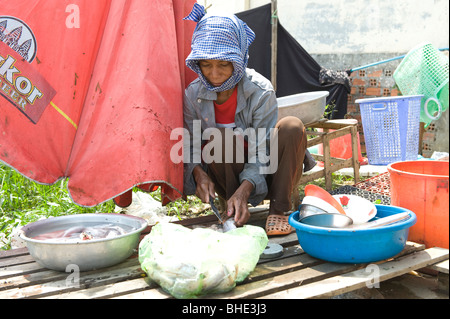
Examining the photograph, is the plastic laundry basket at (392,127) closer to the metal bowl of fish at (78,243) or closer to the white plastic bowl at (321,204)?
the white plastic bowl at (321,204)

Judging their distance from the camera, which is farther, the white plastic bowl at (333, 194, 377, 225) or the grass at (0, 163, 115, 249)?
the grass at (0, 163, 115, 249)

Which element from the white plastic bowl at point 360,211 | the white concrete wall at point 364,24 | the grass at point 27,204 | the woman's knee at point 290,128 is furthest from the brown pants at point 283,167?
the white concrete wall at point 364,24

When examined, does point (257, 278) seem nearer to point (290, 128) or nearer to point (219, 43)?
point (290, 128)

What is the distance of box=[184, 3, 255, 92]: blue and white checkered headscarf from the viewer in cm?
221

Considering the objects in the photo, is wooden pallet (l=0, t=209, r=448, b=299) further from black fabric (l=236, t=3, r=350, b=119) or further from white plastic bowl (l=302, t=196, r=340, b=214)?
black fabric (l=236, t=3, r=350, b=119)

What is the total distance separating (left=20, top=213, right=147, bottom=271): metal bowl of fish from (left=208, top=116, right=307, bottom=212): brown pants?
59 centimetres

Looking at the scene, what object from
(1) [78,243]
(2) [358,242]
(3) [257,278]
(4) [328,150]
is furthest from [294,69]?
(1) [78,243]

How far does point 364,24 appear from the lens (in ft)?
17.5

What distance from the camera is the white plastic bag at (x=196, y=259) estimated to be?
1524 mm

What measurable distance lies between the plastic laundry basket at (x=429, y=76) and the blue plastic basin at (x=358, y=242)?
283cm

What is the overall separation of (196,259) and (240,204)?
669 mm

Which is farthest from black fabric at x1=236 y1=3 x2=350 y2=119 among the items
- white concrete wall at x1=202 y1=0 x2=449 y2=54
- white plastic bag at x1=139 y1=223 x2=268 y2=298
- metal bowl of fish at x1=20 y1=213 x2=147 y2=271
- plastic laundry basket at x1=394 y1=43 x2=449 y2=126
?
white plastic bag at x1=139 y1=223 x2=268 y2=298
